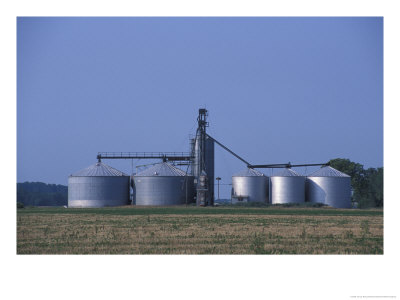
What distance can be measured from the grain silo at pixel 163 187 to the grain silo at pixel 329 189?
1693 centimetres

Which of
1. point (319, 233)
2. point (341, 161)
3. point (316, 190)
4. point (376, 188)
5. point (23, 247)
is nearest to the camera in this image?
point (23, 247)

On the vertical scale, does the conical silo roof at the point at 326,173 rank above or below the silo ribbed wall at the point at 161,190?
above

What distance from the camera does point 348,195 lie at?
7925 cm

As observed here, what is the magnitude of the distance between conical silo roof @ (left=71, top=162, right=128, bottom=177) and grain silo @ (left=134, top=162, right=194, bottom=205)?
10.7 feet

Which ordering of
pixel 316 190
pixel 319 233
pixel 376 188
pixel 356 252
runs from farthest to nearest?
pixel 376 188
pixel 316 190
pixel 319 233
pixel 356 252

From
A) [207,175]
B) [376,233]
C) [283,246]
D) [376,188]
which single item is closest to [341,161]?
[376,188]

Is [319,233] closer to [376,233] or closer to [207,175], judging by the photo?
[376,233]

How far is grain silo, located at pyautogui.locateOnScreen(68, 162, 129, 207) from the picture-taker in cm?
7806

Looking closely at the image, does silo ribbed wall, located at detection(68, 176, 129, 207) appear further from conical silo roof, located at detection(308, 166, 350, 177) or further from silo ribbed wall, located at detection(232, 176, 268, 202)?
conical silo roof, located at detection(308, 166, 350, 177)

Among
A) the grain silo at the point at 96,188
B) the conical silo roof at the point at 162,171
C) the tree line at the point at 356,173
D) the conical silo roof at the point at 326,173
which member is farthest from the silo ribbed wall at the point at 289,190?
the tree line at the point at 356,173

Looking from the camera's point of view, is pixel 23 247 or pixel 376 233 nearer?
pixel 23 247

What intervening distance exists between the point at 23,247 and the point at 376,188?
71.1 meters

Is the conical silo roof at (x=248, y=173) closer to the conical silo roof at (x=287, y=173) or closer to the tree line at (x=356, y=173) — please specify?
the conical silo roof at (x=287, y=173)

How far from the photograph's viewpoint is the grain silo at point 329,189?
77.9 m
